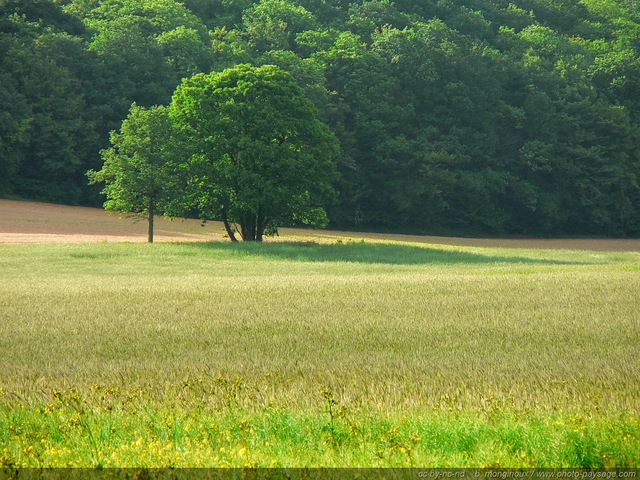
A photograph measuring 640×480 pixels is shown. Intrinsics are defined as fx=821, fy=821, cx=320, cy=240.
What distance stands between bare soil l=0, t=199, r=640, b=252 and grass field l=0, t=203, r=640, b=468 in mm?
26228

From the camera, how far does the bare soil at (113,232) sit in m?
45.6

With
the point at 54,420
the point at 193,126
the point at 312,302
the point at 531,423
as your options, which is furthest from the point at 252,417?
the point at 193,126

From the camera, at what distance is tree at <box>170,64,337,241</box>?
40000mm

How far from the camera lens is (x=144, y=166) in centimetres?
4100

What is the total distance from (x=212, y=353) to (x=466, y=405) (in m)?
4.27

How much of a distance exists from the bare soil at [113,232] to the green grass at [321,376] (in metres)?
26.7

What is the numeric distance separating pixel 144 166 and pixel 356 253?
11.6m

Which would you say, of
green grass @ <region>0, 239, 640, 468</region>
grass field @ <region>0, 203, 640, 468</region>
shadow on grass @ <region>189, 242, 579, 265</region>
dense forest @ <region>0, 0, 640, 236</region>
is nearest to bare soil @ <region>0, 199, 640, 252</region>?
dense forest @ <region>0, 0, 640, 236</region>

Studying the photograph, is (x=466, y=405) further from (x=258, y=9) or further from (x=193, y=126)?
(x=258, y=9)

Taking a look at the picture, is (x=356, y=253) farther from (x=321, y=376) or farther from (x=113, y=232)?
(x=321, y=376)

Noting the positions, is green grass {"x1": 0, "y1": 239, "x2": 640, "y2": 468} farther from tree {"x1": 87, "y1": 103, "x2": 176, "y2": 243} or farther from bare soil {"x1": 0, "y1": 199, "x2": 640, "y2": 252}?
bare soil {"x1": 0, "y1": 199, "x2": 640, "y2": 252}

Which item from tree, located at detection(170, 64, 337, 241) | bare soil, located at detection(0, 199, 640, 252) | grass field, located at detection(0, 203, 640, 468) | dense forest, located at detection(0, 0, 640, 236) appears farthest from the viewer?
dense forest, located at detection(0, 0, 640, 236)

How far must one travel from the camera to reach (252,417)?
6711 mm

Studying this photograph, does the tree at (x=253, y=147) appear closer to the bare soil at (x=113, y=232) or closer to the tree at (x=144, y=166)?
the tree at (x=144, y=166)
